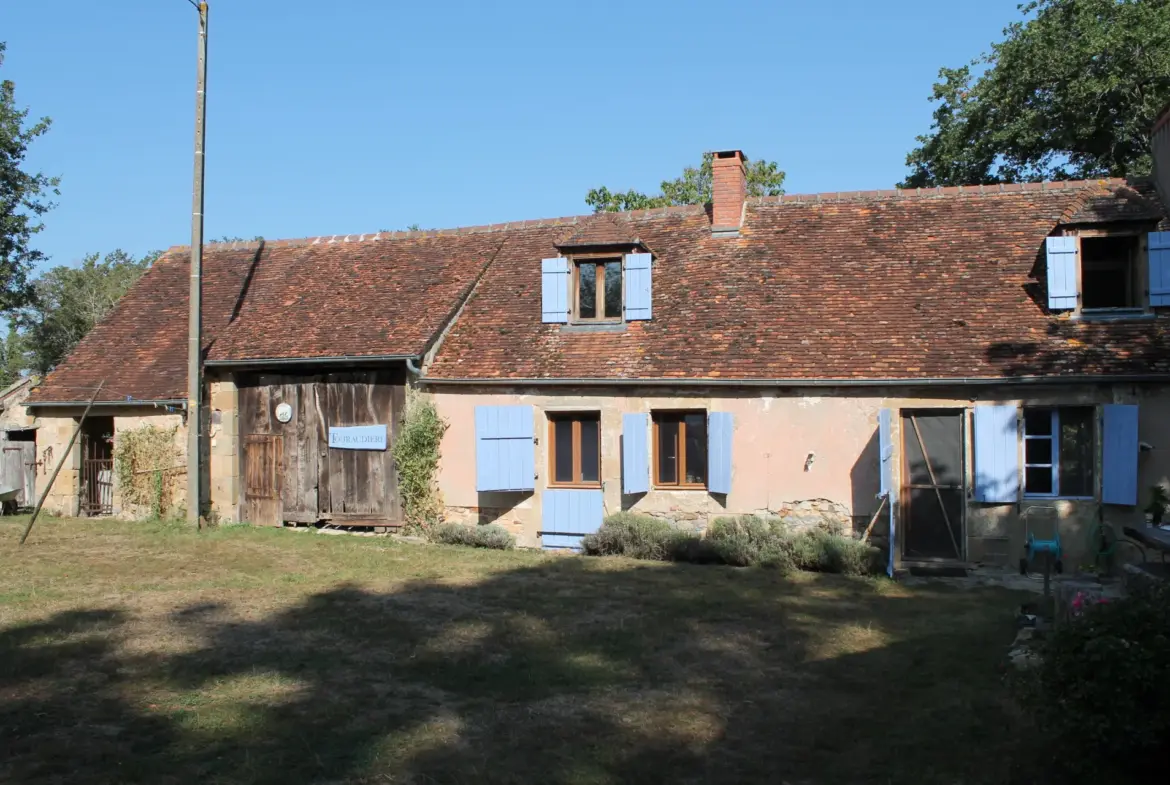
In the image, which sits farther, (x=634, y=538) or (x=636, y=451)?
(x=636, y=451)

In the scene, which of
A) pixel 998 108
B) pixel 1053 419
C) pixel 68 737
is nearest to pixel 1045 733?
pixel 68 737

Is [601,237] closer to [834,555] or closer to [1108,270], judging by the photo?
[834,555]

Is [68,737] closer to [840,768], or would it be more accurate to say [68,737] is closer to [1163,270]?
[840,768]

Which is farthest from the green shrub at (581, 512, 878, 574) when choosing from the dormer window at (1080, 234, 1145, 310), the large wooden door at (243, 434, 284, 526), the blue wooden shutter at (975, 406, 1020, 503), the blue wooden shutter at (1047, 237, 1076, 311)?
the large wooden door at (243, 434, 284, 526)

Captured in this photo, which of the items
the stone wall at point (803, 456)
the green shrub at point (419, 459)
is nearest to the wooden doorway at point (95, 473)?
the green shrub at point (419, 459)

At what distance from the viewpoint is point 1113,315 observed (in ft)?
44.0

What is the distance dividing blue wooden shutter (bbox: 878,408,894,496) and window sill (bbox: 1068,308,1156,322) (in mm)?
3119

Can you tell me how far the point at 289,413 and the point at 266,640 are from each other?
8.40 metres

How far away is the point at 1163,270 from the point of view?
1313 centimetres

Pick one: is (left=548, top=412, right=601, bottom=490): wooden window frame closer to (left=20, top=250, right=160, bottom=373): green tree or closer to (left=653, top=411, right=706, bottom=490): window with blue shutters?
(left=653, top=411, right=706, bottom=490): window with blue shutters

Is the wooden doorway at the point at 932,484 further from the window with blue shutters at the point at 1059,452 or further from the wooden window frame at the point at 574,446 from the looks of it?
the wooden window frame at the point at 574,446

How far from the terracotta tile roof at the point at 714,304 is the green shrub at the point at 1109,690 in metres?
8.25

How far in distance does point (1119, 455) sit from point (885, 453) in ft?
9.21

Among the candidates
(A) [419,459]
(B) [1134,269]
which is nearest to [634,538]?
(A) [419,459]
